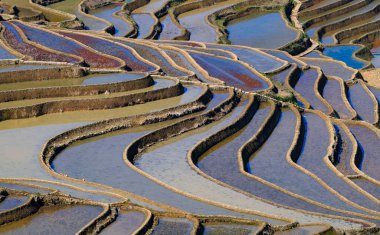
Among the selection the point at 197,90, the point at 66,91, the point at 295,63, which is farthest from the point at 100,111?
the point at 295,63

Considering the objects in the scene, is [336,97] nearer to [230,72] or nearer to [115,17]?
[230,72]

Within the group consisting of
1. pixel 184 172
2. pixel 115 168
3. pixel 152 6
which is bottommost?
pixel 184 172

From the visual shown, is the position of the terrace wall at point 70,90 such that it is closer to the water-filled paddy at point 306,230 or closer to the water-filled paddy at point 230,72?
the water-filled paddy at point 230,72

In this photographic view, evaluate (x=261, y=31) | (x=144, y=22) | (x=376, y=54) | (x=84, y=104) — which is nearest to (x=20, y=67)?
(x=84, y=104)

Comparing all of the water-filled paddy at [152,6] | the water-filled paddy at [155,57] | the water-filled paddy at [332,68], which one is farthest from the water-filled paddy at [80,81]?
the water-filled paddy at [152,6]

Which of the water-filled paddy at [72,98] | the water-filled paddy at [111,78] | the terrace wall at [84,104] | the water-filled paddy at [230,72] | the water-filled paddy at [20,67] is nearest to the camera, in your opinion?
the terrace wall at [84,104]
